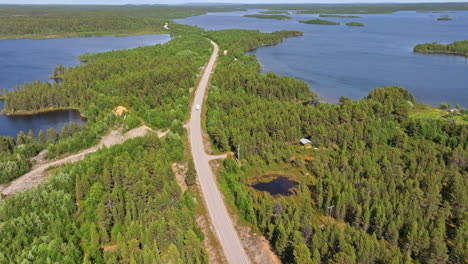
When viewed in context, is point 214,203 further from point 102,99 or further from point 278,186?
point 102,99

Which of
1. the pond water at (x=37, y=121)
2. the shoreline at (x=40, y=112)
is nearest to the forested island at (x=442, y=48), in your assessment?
the shoreline at (x=40, y=112)

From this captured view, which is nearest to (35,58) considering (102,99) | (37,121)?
(37,121)

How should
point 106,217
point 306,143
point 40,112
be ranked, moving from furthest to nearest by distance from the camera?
point 40,112 → point 306,143 → point 106,217

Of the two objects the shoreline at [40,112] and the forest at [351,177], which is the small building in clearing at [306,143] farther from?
the shoreline at [40,112]

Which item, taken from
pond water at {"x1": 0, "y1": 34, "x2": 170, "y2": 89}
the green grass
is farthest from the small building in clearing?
pond water at {"x1": 0, "y1": 34, "x2": 170, "y2": 89}

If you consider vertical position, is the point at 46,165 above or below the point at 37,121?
above

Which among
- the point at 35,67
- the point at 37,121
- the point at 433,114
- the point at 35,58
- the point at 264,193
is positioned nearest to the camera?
the point at 264,193

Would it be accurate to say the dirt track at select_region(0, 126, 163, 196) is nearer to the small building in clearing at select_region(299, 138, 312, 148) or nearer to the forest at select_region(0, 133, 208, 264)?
the forest at select_region(0, 133, 208, 264)
